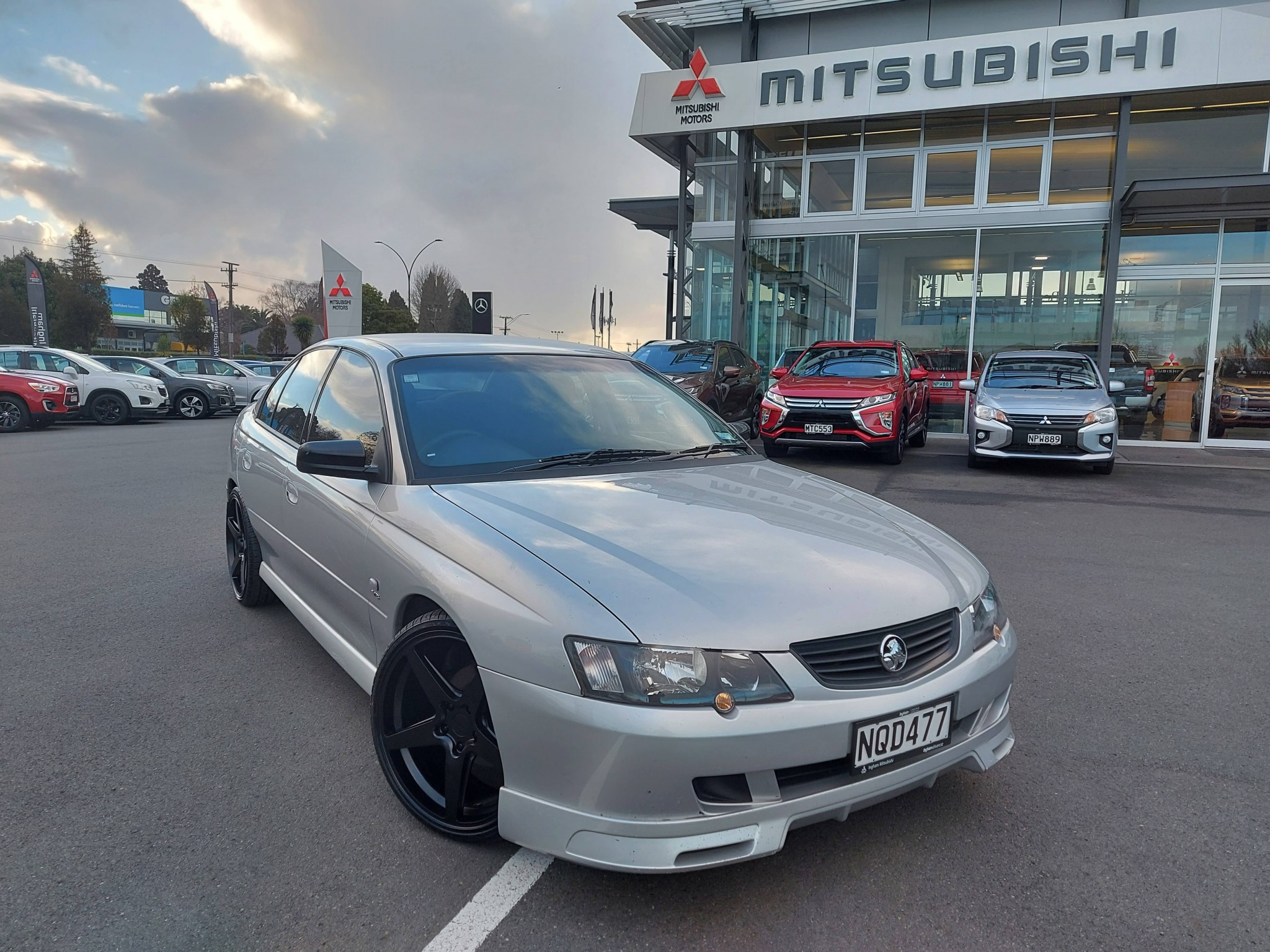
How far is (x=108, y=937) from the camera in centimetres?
203

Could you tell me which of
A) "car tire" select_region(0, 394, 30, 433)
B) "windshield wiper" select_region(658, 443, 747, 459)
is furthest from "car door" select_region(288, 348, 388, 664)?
"car tire" select_region(0, 394, 30, 433)

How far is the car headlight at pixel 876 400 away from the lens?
10531mm

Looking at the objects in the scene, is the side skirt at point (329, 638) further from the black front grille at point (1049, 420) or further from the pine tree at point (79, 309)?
the pine tree at point (79, 309)

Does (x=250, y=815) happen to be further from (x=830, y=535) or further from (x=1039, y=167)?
(x=1039, y=167)

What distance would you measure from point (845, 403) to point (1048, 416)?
2.41 metres

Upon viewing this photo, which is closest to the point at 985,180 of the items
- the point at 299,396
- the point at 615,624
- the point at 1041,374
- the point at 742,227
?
the point at 742,227

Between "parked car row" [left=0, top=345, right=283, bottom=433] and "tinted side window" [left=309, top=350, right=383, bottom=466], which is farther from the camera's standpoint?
"parked car row" [left=0, top=345, right=283, bottom=433]

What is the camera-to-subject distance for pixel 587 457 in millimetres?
3123

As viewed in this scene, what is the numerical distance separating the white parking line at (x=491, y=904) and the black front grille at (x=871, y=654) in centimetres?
98

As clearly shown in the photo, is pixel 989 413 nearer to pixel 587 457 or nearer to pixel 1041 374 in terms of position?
pixel 1041 374

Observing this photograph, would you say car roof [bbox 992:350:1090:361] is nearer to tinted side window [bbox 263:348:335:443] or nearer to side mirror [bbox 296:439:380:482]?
tinted side window [bbox 263:348:335:443]

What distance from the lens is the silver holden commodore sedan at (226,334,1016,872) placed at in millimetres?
1964

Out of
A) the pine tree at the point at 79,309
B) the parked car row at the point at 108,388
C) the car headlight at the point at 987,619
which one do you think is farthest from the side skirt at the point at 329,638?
the pine tree at the point at 79,309

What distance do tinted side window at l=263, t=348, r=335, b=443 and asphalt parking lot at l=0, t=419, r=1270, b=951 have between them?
3.48 ft
